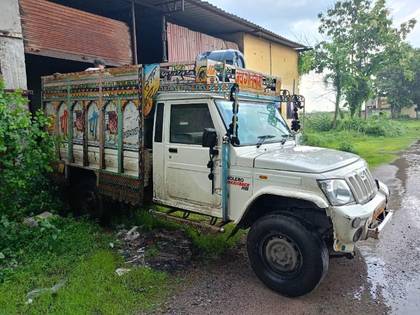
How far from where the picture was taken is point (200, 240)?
5.37 metres

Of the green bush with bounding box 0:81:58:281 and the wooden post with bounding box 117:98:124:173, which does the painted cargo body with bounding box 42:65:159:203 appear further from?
the green bush with bounding box 0:81:58:281

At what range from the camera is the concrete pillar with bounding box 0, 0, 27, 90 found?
6387 mm

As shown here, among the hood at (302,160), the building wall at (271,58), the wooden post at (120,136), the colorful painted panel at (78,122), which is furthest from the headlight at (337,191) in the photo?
the building wall at (271,58)

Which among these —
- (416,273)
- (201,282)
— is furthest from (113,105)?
(416,273)

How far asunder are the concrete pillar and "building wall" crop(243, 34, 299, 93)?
325 inches

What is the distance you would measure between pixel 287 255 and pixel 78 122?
13.6ft

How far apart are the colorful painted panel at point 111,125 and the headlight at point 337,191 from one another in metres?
3.22

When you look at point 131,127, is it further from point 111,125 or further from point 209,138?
point 209,138

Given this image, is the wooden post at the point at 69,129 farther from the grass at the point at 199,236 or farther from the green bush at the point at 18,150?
the grass at the point at 199,236

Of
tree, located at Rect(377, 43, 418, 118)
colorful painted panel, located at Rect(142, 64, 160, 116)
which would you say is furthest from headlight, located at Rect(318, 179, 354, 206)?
tree, located at Rect(377, 43, 418, 118)

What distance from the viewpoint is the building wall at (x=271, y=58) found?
13.6 meters

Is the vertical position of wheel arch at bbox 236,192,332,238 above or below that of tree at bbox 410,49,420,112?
below

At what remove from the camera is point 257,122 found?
4.91 metres

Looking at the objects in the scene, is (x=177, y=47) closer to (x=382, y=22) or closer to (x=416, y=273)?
(x=416, y=273)
